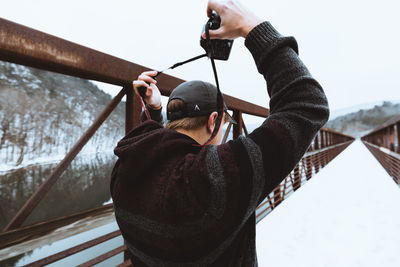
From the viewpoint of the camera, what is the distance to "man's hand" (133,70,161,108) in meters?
0.90

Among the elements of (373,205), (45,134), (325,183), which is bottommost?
(45,134)

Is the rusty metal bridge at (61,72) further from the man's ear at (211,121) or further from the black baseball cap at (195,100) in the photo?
the man's ear at (211,121)

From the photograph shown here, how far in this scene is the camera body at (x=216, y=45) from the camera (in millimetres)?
607

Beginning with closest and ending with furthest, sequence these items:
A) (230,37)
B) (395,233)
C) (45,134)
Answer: (230,37), (395,233), (45,134)

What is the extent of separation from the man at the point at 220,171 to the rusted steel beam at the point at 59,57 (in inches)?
22.7

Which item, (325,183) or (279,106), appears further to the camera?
(325,183)

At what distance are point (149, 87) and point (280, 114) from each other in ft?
2.04

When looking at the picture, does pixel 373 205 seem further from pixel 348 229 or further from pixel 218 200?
pixel 218 200

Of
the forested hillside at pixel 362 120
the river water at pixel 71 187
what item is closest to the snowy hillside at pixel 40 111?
the river water at pixel 71 187

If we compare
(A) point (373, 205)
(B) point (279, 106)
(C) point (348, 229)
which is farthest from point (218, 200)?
(A) point (373, 205)

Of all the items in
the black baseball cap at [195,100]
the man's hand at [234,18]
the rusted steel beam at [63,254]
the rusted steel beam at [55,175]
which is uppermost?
the man's hand at [234,18]

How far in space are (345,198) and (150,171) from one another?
3922mm

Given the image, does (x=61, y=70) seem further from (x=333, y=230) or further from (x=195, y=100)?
(x=333, y=230)

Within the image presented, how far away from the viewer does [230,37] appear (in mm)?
616
